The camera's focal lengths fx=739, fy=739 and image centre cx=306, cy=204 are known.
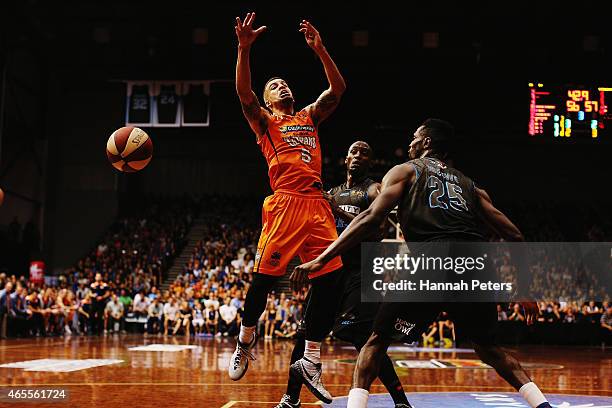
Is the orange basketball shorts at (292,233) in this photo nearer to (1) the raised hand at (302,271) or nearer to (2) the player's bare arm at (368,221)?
(2) the player's bare arm at (368,221)

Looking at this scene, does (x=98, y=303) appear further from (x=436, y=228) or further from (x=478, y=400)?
(x=436, y=228)

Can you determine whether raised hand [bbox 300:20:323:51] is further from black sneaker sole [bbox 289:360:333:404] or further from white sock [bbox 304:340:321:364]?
black sneaker sole [bbox 289:360:333:404]

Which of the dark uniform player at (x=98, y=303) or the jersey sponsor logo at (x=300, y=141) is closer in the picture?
the jersey sponsor logo at (x=300, y=141)

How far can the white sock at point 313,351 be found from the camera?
4.97m

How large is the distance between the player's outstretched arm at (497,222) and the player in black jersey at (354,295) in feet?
3.15

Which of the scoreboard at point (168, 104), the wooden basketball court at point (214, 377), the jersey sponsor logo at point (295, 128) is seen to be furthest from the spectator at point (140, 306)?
the jersey sponsor logo at point (295, 128)

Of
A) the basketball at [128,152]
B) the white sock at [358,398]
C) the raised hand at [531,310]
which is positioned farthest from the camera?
the basketball at [128,152]

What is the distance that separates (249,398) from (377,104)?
2034cm

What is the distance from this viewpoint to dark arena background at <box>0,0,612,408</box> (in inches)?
723

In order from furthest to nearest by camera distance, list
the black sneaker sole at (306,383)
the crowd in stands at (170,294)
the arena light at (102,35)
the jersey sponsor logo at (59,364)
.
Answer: the arena light at (102,35) → the crowd in stands at (170,294) → the jersey sponsor logo at (59,364) → the black sneaker sole at (306,383)

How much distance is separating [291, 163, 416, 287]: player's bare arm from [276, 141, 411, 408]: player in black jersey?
1.07m

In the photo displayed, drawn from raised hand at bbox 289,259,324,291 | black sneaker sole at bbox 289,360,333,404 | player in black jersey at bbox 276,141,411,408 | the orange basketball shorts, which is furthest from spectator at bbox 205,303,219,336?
raised hand at bbox 289,259,324,291

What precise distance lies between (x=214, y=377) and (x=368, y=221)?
4656 mm

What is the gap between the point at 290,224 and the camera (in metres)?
4.93
